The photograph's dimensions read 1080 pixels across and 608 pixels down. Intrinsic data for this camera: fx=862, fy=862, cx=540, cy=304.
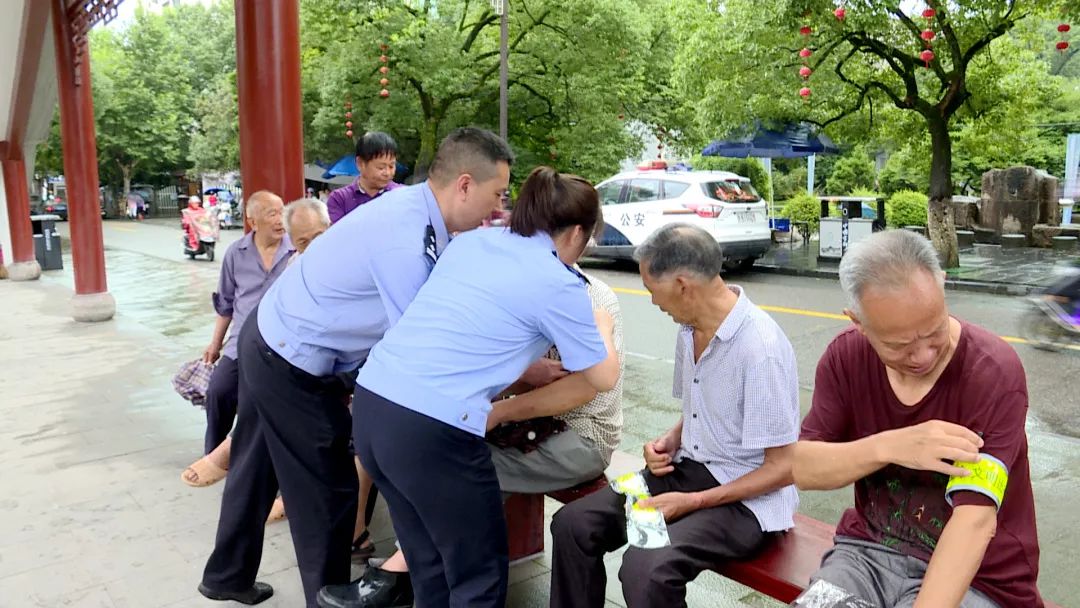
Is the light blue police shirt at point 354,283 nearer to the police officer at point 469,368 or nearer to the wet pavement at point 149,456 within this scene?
the police officer at point 469,368

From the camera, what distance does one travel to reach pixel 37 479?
472cm

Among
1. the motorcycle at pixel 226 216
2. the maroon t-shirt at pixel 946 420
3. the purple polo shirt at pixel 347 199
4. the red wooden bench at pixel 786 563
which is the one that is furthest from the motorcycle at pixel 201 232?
the maroon t-shirt at pixel 946 420

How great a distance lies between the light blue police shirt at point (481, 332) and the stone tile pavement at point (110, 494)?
1.39 meters

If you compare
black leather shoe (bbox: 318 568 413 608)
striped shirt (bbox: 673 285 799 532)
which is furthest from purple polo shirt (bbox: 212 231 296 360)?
striped shirt (bbox: 673 285 799 532)

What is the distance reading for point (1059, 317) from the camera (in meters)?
7.96

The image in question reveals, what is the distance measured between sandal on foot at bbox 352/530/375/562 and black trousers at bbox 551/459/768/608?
49.4 inches

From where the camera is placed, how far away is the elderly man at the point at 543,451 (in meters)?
2.96

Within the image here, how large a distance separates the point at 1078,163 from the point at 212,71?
111 feet

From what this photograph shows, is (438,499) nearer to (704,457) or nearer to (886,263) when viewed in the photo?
(704,457)

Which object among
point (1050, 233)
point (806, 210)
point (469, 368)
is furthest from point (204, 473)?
point (1050, 233)

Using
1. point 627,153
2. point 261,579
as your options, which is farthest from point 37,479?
point 627,153

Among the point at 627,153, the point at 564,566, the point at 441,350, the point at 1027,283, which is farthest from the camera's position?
the point at 627,153

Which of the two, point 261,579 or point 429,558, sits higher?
point 429,558

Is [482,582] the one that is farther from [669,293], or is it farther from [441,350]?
[669,293]
